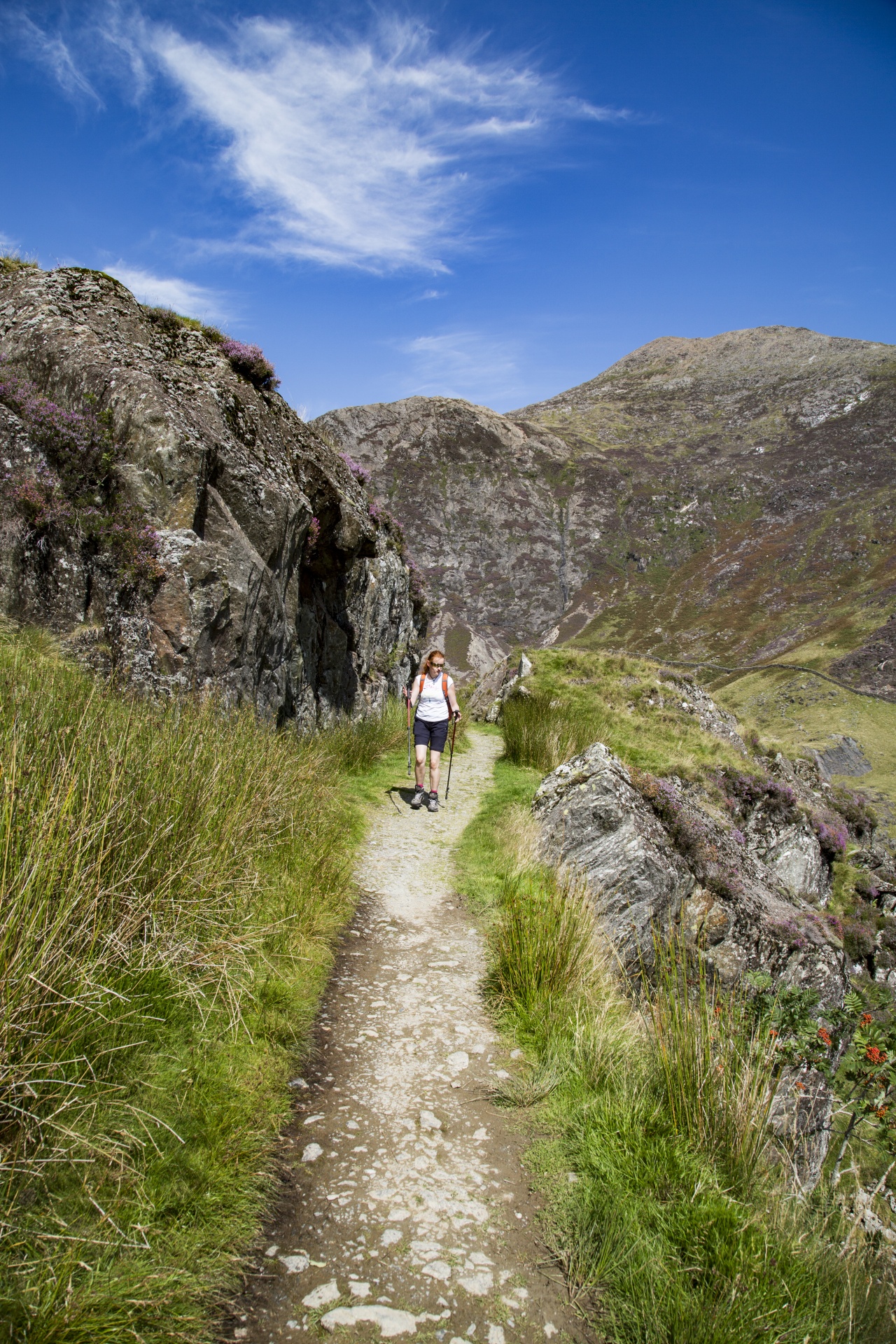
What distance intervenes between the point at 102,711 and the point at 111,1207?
322 cm

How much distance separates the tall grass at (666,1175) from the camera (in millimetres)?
2510

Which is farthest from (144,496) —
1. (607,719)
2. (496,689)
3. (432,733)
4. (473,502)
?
(473,502)

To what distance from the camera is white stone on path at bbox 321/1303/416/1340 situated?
234 centimetres

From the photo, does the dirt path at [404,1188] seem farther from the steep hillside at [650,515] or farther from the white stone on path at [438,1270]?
the steep hillside at [650,515]

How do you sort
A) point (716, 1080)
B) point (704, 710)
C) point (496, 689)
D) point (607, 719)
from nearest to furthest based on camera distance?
point (716, 1080) → point (607, 719) → point (704, 710) → point (496, 689)

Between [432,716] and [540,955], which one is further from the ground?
[432,716]

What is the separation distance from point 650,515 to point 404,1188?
173m

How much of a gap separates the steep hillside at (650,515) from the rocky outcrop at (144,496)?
91337 millimetres

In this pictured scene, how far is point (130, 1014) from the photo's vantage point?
273 centimetres

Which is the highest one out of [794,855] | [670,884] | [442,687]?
[442,687]

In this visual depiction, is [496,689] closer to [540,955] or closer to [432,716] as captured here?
[432,716]

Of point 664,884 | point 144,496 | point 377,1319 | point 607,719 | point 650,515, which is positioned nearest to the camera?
point 377,1319

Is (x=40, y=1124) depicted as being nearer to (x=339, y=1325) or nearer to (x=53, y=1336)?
(x=53, y=1336)

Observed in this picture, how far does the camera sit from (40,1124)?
7.64ft
